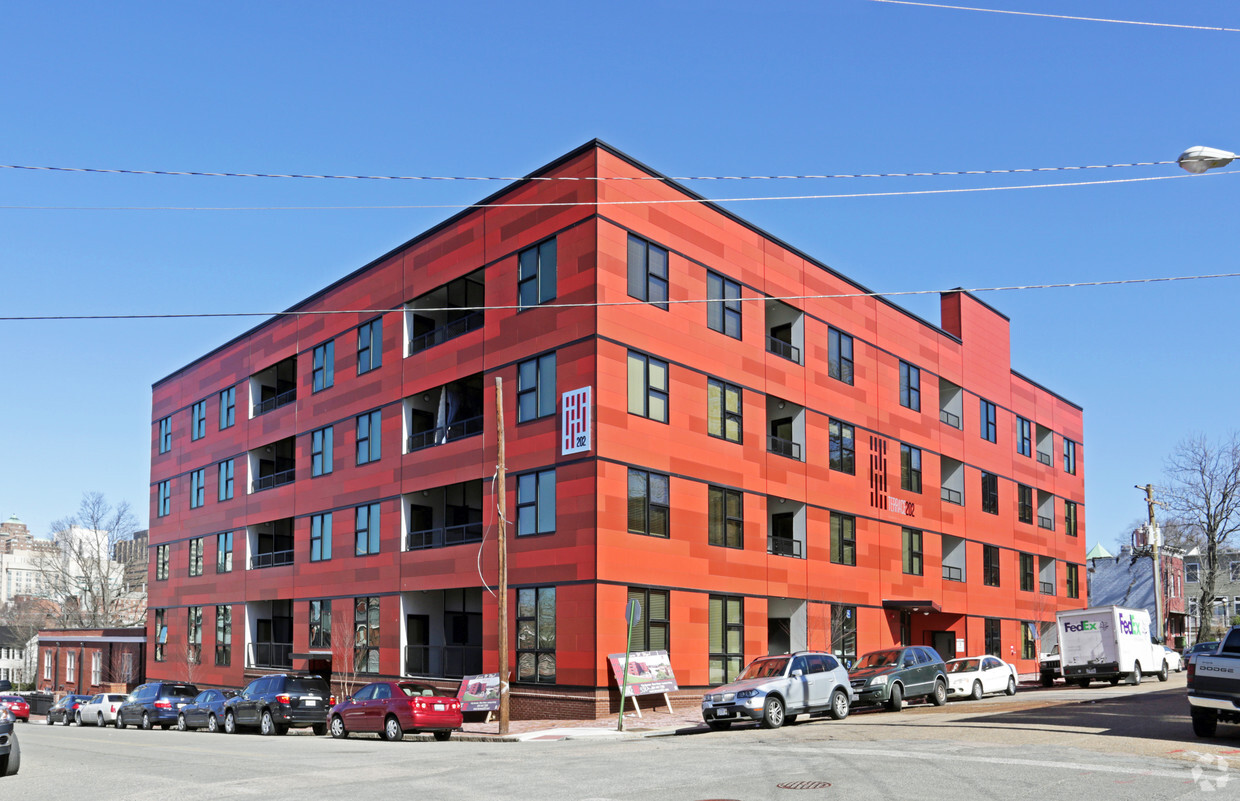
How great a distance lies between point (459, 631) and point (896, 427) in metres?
19.4

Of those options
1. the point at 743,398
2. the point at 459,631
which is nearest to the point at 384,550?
the point at 459,631

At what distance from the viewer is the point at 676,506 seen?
33.6 meters

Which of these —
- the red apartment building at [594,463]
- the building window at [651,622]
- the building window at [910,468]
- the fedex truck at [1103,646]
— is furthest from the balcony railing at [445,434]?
the fedex truck at [1103,646]

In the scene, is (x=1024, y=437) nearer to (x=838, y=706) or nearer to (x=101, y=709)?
(x=838, y=706)

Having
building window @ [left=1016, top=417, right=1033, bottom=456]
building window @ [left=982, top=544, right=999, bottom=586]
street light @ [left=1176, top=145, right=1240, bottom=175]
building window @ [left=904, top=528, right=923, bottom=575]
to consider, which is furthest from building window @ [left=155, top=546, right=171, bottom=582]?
street light @ [left=1176, top=145, right=1240, bottom=175]

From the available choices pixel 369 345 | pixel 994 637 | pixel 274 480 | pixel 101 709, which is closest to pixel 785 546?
pixel 369 345

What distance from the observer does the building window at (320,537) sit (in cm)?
4328

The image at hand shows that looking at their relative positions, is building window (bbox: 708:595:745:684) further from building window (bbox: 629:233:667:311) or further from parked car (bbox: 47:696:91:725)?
parked car (bbox: 47:696:91:725)

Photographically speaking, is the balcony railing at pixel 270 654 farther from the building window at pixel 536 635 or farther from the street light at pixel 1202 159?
the street light at pixel 1202 159

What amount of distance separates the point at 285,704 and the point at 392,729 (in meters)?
5.43

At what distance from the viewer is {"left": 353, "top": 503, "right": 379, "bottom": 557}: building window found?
132ft

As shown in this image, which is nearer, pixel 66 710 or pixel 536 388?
pixel 536 388

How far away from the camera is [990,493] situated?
5356 cm

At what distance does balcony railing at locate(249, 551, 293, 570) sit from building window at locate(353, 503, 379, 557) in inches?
287
